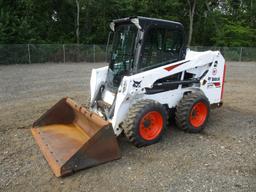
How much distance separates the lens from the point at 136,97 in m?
4.27

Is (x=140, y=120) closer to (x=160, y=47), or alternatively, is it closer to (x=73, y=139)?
(x=73, y=139)

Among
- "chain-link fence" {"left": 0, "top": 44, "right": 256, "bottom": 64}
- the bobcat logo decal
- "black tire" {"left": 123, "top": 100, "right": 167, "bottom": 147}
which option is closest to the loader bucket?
"black tire" {"left": 123, "top": 100, "right": 167, "bottom": 147}

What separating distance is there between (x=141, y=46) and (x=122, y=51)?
1.88 feet

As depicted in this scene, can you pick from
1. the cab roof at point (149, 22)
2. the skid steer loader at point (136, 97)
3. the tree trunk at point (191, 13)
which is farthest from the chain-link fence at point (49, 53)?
the cab roof at point (149, 22)

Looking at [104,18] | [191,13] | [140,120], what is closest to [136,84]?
[140,120]

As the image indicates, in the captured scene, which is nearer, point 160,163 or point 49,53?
point 160,163

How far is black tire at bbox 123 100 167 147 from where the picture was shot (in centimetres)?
392

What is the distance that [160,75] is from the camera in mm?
4418

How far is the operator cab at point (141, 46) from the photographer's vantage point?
4.34 metres

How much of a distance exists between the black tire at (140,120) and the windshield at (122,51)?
821 mm

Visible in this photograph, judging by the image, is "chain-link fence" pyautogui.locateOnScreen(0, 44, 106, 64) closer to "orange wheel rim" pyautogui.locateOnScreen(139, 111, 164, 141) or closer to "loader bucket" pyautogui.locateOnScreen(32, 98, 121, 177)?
"loader bucket" pyautogui.locateOnScreen(32, 98, 121, 177)

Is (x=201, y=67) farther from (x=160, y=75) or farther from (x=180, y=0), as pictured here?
(x=180, y=0)

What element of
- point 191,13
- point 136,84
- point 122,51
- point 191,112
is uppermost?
point 191,13

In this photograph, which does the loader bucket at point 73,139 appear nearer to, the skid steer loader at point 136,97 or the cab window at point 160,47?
the skid steer loader at point 136,97
